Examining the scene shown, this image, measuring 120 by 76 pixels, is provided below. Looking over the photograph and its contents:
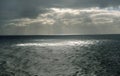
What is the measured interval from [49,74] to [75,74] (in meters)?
5.13

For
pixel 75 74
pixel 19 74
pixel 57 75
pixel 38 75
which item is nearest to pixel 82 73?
pixel 75 74

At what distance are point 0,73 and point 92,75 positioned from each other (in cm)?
Result: 1791

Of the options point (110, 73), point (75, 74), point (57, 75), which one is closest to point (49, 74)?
point (57, 75)

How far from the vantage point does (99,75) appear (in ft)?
146

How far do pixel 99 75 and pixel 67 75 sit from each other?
6.19m

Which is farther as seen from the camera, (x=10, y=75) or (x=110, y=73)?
(x=110, y=73)

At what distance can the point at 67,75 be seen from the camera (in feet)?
145

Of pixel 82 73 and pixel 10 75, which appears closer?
pixel 10 75

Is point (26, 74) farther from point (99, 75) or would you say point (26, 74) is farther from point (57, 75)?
point (99, 75)

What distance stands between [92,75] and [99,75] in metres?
1.48

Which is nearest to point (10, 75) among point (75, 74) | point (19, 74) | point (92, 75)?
point (19, 74)

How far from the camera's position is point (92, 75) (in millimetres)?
43938

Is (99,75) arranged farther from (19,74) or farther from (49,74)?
(19,74)

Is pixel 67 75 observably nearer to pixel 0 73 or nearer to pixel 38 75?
pixel 38 75
